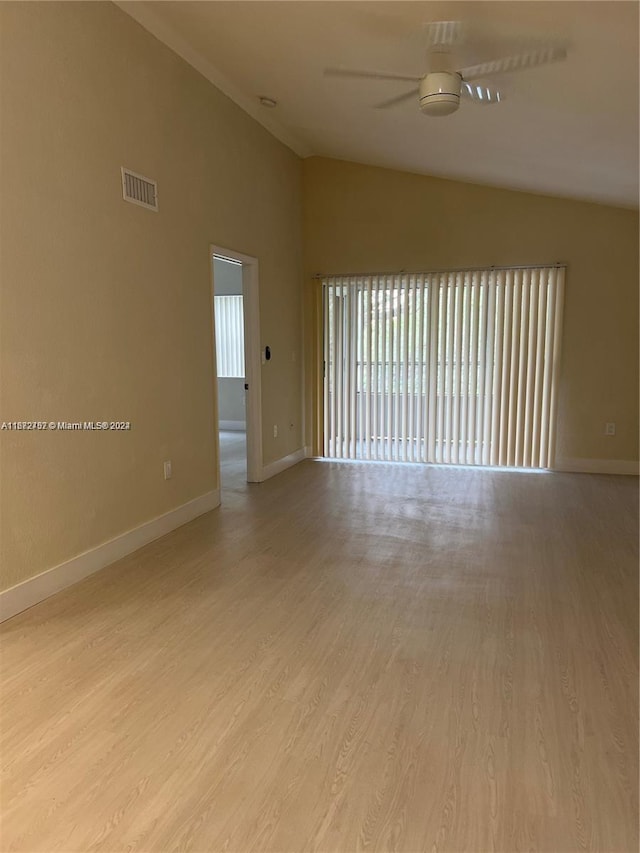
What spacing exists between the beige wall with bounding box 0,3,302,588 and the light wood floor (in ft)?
1.75

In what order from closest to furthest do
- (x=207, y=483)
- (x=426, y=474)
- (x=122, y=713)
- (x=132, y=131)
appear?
(x=122, y=713), (x=132, y=131), (x=207, y=483), (x=426, y=474)

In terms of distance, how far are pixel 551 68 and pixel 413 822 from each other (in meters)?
3.47

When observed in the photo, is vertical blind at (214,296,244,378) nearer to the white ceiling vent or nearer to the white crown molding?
the white crown molding

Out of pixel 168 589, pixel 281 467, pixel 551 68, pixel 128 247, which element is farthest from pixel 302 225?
pixel 168 589

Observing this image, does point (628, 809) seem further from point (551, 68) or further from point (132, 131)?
point (132, 131)

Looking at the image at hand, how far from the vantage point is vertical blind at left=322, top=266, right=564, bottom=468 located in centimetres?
576

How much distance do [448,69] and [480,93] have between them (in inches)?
11.9

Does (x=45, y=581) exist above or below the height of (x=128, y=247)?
below

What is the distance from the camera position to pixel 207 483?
4551 millimetres

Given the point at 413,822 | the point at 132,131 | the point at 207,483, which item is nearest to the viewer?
the point at 413,822

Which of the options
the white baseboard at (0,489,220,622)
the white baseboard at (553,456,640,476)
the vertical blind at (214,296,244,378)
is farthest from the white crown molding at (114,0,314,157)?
the white baseboard at (553,456,640,476)

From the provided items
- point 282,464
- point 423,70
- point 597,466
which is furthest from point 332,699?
point 597,466

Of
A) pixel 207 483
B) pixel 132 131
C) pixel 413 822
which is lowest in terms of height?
pixel 413 822

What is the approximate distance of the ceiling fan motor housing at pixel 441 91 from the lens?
9.68 ft
